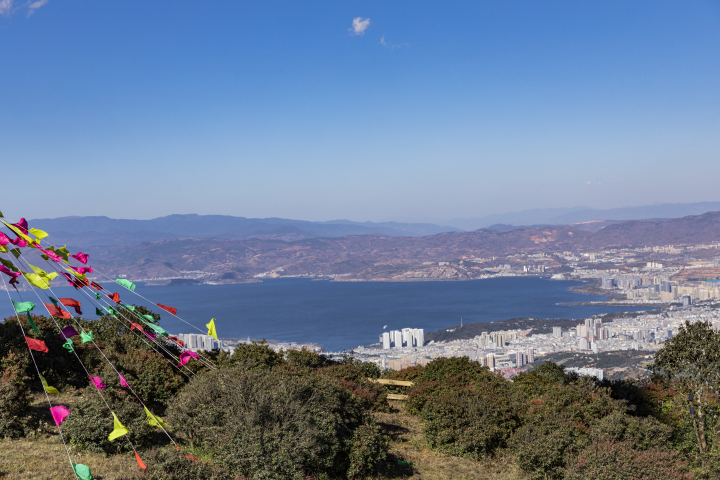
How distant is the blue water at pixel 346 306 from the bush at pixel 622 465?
61643mm

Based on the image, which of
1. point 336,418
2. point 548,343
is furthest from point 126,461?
point 548,343

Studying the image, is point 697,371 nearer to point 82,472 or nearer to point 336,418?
point 336,418

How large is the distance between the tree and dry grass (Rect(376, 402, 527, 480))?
4679 millimetres

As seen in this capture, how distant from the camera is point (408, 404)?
41.8ft

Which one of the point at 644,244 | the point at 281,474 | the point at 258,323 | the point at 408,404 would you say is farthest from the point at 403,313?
the point at 644,244

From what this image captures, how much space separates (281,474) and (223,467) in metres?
0.78

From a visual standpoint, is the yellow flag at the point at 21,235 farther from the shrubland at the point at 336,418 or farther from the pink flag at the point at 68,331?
the shrubland at the point at 336,418

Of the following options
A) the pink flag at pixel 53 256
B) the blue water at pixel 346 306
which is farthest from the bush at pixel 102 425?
the blue water at pixel 346 306

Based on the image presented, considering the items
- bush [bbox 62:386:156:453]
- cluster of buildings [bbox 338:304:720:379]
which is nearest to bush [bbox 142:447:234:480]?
bush [bbox 62:386:156:453]

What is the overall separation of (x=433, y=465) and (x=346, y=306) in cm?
9693

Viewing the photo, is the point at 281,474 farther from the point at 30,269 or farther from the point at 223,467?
the point at 30,269

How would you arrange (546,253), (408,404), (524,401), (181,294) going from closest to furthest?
1. (524,401)
2. (408,404)
3. (181,294)
4. (546,253)

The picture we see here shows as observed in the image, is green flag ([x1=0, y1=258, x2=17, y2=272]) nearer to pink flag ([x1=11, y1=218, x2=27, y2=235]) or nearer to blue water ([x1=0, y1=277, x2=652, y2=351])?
pink flag ([x1=11, y1=218, x2=27, y2=235])

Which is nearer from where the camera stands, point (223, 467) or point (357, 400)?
point (223, 467)
